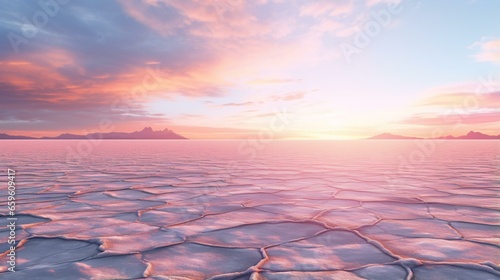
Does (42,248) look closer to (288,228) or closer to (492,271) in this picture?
(288,228)

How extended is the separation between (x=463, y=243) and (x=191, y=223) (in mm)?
2077

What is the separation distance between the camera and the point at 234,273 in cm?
193

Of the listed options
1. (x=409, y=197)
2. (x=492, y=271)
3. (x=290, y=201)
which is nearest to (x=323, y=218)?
(x=290, y=201)

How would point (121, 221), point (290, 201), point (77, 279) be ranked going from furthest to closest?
point (290, 201)
point (121, 221)
point (77, 279)

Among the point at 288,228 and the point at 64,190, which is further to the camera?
the point at 64,190

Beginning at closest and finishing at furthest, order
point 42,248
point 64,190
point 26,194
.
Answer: point 42,248 < point 26,194 < point 64,190

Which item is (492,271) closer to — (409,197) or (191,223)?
(191,223)

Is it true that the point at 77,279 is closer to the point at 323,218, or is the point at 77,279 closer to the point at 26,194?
the point at 323,218

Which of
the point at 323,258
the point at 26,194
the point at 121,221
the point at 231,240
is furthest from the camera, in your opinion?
the point at 26,194

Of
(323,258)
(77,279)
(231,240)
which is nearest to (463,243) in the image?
(323,258)

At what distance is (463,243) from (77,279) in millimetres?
2461

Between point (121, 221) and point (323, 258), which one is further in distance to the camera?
point (121, 221)

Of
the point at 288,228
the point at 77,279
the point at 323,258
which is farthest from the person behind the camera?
the point at 288,228

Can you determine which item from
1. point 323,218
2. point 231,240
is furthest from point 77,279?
point 323,218
